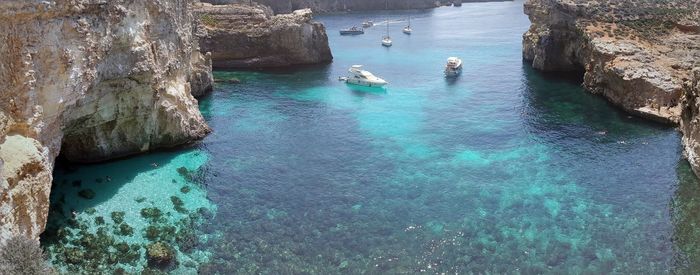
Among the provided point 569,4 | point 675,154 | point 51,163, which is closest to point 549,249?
point 675,154

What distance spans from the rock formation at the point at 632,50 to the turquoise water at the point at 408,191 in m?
2.74

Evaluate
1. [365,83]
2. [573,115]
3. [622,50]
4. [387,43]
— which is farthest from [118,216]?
[387,43]

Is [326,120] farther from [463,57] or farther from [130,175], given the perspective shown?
[463,57]

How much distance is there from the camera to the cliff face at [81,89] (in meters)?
32.3

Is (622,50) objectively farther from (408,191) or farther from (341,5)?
(341,5)

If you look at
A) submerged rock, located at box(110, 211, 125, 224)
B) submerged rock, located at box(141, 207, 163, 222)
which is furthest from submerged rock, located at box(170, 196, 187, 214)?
submerged rock, located at box(110, 211, 125, 224)

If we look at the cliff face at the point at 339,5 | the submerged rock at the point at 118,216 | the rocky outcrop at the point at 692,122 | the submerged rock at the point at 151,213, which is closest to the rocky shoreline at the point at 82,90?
the submerged rock at the point at 118,216

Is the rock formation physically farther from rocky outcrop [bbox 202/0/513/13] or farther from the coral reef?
rocky outcrop [bbox 202/0/513/13]

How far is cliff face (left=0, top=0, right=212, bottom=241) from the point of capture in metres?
32.3

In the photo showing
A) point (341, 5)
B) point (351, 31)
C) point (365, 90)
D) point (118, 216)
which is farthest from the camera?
point (341, 5)

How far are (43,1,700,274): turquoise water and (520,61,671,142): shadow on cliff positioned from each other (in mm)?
331

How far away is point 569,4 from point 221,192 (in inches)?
2354

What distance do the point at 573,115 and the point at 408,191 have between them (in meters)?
29.2

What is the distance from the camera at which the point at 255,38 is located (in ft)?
312
